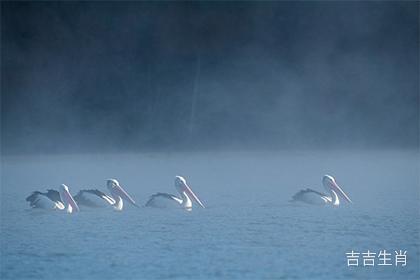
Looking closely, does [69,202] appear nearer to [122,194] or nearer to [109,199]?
[109,199]

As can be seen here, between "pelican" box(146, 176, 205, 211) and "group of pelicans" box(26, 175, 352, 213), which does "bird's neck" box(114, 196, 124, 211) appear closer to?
"group of pelicans" box(26, 175, 352, 213)

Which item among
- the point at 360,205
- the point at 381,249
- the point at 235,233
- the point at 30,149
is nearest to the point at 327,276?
the point at 381,249

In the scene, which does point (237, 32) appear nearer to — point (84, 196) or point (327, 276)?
point (84, 196)

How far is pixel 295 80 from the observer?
15.7 m

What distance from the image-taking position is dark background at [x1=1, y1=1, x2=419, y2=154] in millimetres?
Answer: 15172

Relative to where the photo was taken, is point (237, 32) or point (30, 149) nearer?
point (30, 149)

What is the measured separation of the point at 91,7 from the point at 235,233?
902 centimetres

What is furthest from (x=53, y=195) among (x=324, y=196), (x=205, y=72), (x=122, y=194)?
(x=205, y=72)

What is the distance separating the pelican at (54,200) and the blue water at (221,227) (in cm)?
9

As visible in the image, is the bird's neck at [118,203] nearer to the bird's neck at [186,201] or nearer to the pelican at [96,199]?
the pelican at [96,199]

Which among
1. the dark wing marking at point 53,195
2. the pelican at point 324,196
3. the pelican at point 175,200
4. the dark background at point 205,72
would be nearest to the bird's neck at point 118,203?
the pelican at point 175,200

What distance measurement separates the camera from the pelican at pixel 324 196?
8.66 m

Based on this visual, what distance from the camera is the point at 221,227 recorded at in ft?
25.1

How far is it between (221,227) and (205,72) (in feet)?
27.4
